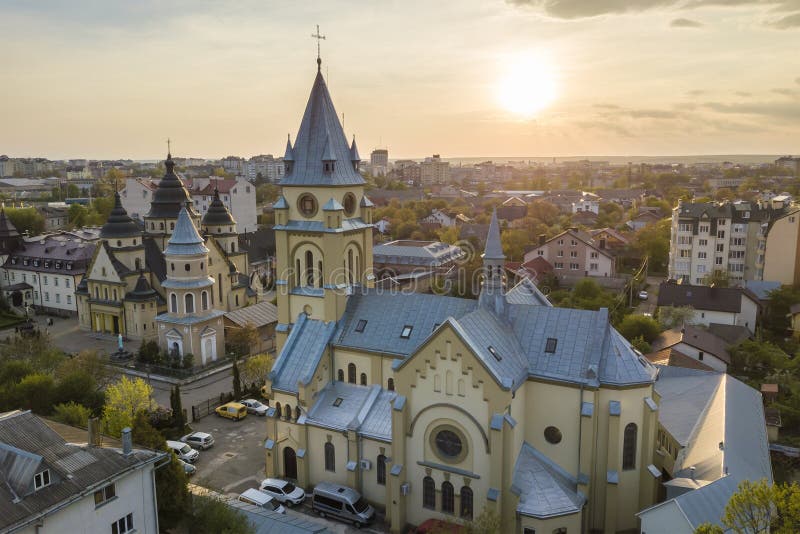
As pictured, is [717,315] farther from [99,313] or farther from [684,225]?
[99,313]

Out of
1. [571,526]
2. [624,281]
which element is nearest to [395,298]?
[571,526]

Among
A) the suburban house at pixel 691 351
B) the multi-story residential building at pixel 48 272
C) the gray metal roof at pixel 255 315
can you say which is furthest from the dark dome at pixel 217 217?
the suburban house at pixel 691 351

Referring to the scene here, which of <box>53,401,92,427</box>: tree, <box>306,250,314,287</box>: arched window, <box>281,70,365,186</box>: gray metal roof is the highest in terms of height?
<box>281,70,365,186</box>: gray metal roof

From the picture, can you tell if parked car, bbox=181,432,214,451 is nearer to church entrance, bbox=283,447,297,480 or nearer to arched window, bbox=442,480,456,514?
church entrance, bbox=283,447,297,480

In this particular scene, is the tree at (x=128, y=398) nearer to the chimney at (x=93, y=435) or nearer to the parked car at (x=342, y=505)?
the chimney at (x=93, y=435)

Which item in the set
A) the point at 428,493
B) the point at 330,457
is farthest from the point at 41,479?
the point at 428,493

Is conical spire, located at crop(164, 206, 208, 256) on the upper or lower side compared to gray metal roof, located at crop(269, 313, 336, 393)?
upper

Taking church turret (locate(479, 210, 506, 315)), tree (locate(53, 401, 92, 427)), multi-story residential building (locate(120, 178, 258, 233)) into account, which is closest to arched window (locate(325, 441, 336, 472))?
church turret (locate(479, 210, 506, 315))
